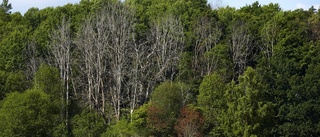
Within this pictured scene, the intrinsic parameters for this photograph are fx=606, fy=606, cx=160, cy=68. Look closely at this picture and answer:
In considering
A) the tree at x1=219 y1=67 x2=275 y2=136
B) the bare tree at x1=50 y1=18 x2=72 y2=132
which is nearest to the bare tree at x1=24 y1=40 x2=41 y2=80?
the bare tree at x1=50 y1=18 x2=72 y2=132

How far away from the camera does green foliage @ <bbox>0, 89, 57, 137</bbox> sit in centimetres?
4981

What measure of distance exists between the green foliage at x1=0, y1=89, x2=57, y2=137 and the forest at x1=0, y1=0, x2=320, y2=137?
0.09 metres

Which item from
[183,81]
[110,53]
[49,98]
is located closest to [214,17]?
[183,81]

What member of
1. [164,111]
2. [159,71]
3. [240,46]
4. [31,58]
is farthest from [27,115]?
[240,46]

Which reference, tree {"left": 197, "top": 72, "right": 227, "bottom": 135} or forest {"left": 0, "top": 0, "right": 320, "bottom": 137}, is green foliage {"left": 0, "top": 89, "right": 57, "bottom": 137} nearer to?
forest {"left": 0, "top": 0, "right": 320, "bottom": 137}

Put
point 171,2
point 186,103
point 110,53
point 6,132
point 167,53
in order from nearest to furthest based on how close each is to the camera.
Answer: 1. point 6,132
2. point 186,103
3. point 110,53
4. point 167,53
5. point 171,2

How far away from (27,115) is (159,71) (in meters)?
22.8

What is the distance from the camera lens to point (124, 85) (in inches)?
2753

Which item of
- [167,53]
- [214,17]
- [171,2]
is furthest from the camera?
[171,2]

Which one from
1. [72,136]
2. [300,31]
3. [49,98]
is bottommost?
[72,136]

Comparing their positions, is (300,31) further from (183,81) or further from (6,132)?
(6,132)

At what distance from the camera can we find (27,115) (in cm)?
5034

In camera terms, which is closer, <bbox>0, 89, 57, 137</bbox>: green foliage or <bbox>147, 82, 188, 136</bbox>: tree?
<bbox>0, 89, 57, 137</bbox>: green foliage

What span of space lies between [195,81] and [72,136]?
67.6 ft
